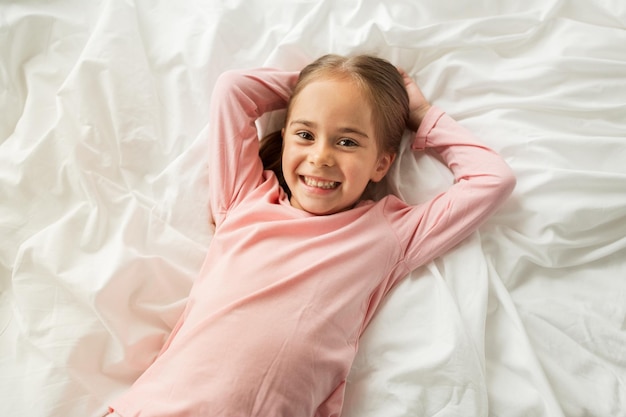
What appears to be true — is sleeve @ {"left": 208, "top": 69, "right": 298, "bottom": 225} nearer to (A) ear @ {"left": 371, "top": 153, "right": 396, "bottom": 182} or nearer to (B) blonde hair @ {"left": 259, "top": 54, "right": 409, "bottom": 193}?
(B) blonde hair @ {"left": 259, "top": 54, "right": 409, "bottom": 193}

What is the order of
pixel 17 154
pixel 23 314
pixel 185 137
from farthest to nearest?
pixel 185 137 < pixel 17 154 < pixel 23 314

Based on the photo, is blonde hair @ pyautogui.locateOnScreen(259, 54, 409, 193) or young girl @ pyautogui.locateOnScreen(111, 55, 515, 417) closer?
young girl @ pyautogui.locateOnScreen(111, 55, 515, 417)

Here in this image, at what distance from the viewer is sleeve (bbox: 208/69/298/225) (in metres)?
1.10

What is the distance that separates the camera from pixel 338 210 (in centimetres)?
111

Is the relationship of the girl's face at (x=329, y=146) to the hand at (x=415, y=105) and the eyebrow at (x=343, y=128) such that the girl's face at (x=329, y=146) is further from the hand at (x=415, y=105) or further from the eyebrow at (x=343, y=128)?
the hand at (x=415, y=105)

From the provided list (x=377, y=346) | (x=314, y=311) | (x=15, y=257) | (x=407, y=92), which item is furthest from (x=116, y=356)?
(x=407, y=92)

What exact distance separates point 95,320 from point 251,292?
12.7 inches

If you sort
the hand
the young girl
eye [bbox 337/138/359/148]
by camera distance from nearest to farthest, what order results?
1. the young girl
2. eye [bbox 337/138/359/148]
3. the hand

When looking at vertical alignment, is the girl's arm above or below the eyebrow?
below

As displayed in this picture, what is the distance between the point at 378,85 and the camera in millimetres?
1062

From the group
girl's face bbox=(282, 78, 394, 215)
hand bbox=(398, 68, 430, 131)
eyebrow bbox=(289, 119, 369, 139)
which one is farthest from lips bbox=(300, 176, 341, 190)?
hand bbox=(398, 68, 430, 131)

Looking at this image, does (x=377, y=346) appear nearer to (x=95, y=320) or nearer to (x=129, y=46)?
(x=95, y=320)

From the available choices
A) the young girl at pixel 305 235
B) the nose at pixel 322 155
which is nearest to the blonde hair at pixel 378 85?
the young girl at pixel 305 235

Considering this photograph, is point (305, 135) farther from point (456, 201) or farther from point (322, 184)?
point (456, 201)
